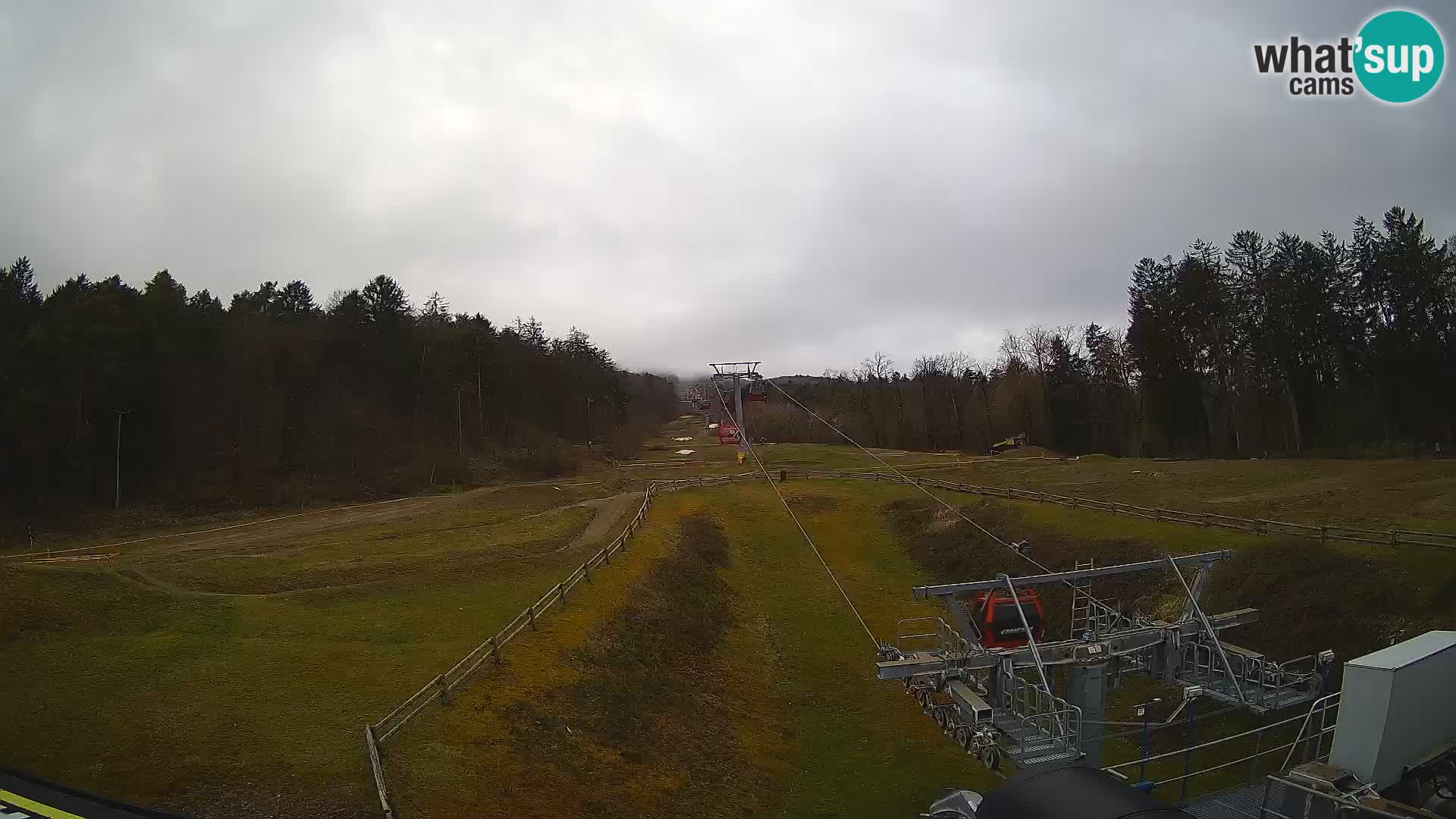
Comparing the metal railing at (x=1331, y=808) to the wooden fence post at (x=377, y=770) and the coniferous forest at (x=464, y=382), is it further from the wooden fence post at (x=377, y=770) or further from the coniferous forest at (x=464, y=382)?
the coniferous forest at (x=464, y=382)

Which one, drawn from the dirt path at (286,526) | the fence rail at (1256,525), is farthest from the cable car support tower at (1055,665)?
the dirt path at (286,526)

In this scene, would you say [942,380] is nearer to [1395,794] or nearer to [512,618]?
[512,618]

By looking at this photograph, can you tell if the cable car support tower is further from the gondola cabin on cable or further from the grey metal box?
the grey metal box

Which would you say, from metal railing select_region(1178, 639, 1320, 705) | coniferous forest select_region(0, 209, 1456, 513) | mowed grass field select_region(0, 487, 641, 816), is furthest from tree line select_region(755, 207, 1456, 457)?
mowed grass field select_region(0, 487, 641, 816)

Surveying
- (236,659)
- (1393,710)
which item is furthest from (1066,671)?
(236,659)

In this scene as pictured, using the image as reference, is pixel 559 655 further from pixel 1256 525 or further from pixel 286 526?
pixel 286 526
